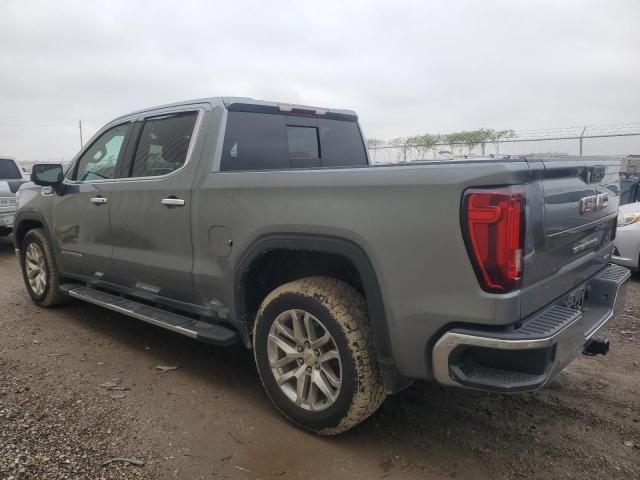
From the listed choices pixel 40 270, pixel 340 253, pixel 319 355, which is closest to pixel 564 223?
pixel 340 253

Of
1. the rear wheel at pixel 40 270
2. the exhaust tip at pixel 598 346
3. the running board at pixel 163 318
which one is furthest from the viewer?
the rear wheel at pixel 40 270

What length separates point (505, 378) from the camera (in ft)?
7.73

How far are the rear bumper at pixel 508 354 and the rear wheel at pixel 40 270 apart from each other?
4379mm

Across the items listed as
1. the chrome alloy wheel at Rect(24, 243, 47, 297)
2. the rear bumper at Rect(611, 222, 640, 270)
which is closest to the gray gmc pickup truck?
the chrome alloy wheel at Rect(24, 243, 47, 297)

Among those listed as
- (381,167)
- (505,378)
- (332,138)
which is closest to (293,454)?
(505,378)

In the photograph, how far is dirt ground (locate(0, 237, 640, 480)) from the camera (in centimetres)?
274

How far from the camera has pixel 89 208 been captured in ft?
15.2

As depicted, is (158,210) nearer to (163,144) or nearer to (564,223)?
(163,144)

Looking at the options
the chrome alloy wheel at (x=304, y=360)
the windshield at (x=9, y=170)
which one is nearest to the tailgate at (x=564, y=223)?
the chrome alloy wheel at (x=304, y=360)

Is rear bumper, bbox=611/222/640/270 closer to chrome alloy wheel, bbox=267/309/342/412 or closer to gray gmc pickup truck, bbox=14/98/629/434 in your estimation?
gray gmc pickup truck, bbox=14/98/629/434

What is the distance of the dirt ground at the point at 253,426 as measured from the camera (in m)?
2.74

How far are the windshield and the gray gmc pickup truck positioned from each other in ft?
23.8

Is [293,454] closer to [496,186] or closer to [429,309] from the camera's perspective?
[429,309]

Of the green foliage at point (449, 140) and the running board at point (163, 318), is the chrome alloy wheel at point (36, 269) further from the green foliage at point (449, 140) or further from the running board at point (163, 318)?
the green foliage at point (449, 140)
